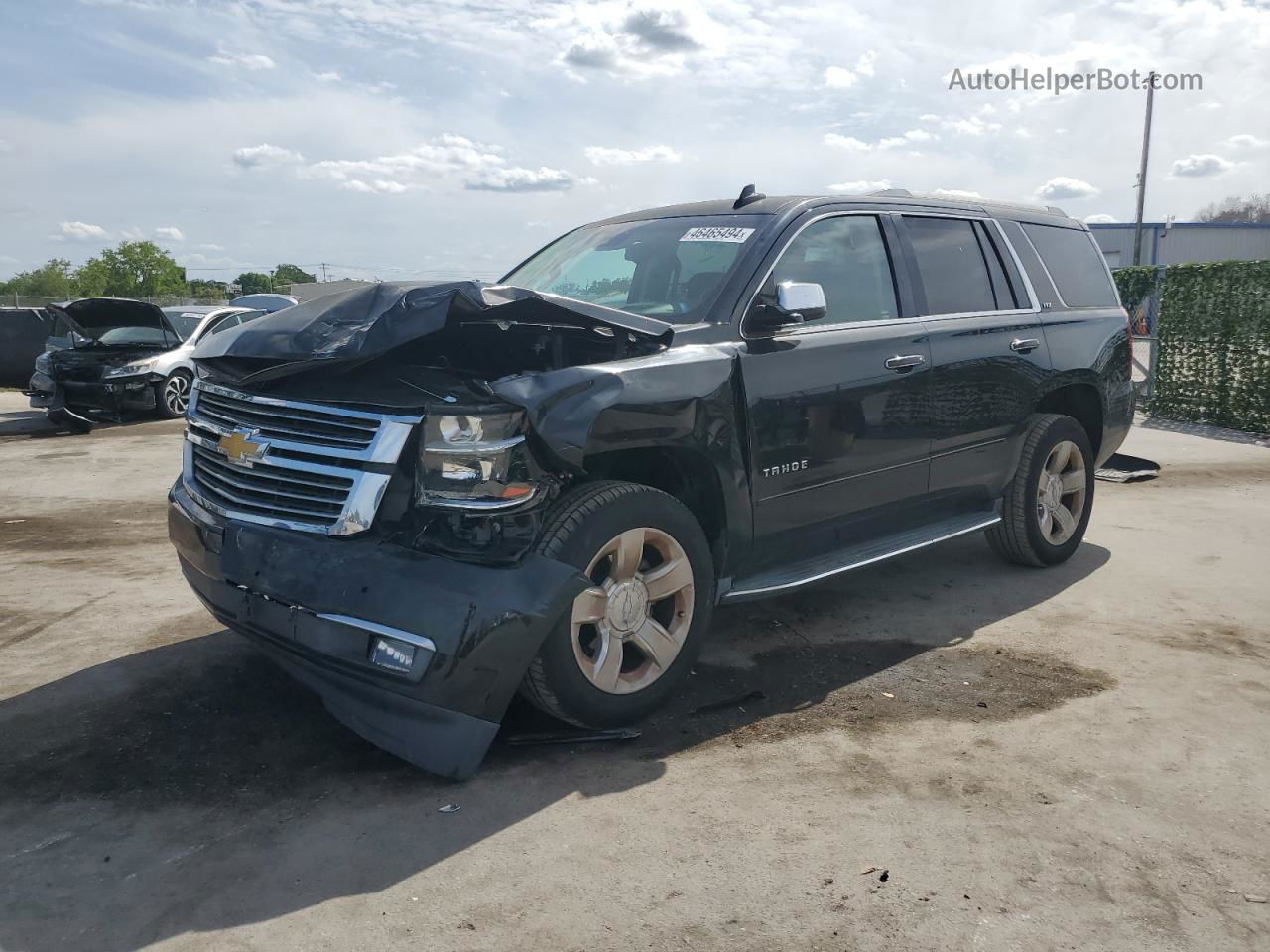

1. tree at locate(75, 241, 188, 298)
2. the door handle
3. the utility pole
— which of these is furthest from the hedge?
tree at locate(75, 241, 188, 298)

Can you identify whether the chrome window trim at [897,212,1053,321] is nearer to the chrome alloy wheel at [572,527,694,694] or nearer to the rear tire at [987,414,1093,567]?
the rear tire at [987,414,1093,567]

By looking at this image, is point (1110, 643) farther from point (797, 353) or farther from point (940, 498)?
point (797, 353)

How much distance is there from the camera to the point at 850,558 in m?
4.46

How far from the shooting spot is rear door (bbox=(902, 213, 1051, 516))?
4.92 meters

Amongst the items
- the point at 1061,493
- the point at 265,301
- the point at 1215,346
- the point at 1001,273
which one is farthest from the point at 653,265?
the point at 265,301

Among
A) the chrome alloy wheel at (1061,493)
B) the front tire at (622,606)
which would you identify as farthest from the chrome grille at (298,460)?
the chrome alloy wheel at (1061,493)

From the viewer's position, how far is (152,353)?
46.1ft

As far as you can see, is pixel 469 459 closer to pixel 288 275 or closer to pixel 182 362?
pixel 182 362

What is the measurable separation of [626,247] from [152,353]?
11295mm

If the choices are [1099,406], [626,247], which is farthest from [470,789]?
[1099,406]

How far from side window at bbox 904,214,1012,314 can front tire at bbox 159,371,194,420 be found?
1135cm

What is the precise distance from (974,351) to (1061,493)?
135 centimetres

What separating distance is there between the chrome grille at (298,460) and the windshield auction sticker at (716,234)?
181cm

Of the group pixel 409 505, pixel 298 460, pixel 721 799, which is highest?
pixel 298 460
